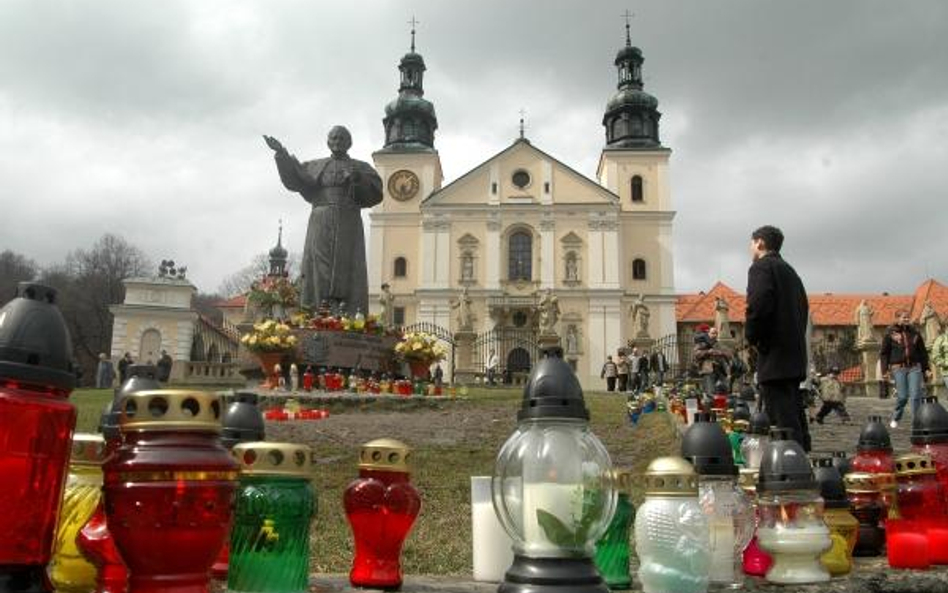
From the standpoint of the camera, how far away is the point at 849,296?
5900 cm

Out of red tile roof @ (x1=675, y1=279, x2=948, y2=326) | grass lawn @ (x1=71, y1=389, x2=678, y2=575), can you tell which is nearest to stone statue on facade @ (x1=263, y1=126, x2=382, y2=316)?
grass lawn @ (x1=71, y1=389, x2=678, y2=575)

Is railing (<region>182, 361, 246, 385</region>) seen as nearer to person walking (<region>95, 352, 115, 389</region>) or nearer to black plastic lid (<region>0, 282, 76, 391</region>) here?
person walking (<region>95, 352, 115, 389</region>)

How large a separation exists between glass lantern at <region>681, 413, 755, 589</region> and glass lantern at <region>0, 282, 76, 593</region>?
58.5 inches

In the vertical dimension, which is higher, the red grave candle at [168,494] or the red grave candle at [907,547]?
the red grave candle at [168,494]

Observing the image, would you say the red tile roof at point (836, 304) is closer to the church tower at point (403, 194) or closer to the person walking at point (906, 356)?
the church tower at point (403, 194)

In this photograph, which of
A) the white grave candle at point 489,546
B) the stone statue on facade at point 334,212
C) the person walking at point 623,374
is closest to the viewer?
the white grave candle at point 489,546

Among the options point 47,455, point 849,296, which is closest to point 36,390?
point 47,455

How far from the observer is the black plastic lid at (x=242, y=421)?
192cm

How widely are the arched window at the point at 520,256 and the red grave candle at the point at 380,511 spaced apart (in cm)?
4428

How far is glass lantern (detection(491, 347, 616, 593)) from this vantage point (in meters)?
1.56

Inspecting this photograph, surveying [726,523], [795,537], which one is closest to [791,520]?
[795,537]

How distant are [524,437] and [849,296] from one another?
6344 centimetres

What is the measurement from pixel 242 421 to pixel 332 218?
1138cm

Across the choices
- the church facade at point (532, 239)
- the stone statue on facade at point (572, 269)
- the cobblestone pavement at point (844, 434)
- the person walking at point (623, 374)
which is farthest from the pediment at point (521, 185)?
the cobblestone pavement at point (844, 434)
